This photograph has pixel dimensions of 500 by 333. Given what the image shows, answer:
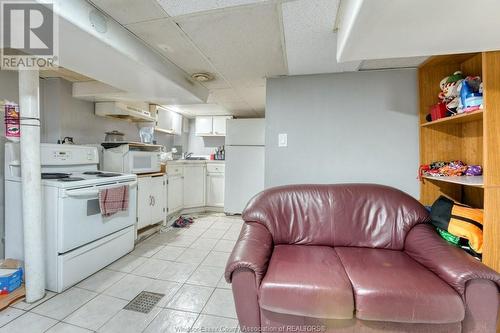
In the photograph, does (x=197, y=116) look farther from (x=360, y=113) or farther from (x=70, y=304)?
(x=70, y=304)

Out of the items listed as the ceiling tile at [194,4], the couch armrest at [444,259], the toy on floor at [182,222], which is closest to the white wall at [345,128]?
the couch armrest at [444,259]

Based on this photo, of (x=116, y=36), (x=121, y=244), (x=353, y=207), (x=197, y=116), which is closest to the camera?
(x=116, y=36)

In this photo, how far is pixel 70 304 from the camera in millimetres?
1658

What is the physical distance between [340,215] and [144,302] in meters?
1.64

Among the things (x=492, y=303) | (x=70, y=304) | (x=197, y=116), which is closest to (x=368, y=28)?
(x=492, y=303)

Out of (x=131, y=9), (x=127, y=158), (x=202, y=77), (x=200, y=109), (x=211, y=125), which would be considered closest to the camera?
→ (x=131, y=9)

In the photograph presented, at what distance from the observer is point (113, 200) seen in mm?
2180

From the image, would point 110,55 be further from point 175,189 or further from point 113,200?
point 175,189

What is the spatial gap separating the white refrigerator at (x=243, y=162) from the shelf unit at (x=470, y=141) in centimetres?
235

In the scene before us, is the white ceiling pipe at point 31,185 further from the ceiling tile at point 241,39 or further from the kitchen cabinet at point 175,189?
the kitchen cabinet at point 175,189

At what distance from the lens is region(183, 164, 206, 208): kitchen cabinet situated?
4137 millimetres

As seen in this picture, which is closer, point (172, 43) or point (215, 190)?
point (172, 43)

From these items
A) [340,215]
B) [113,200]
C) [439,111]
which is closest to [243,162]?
[113,200]

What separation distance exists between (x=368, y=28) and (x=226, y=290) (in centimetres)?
206
